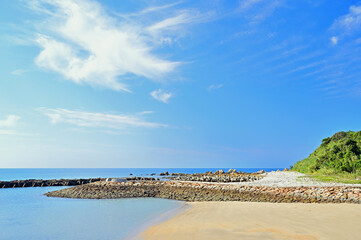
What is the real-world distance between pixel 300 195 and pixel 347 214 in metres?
5.15

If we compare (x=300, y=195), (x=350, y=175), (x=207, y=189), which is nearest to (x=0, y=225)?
(x=207, y=189)

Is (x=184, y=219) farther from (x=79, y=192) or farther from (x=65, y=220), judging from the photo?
(x=79, y=192)

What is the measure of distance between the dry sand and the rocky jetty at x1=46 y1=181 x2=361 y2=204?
186 centimetres

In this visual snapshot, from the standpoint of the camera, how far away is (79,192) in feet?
73.2

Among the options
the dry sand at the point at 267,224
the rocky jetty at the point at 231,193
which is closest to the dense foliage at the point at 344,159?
the rocky jetty at the point at 231,193

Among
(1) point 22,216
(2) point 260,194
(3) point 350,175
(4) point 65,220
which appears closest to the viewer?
(4) point 65,220

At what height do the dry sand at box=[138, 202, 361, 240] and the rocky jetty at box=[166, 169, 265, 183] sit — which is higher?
the rocky jetty at box=[166, 169, 265, 183]

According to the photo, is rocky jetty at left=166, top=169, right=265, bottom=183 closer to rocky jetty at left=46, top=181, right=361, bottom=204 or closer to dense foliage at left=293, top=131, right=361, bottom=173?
dense foliage at left=293, top=131, right=361, bottom=173

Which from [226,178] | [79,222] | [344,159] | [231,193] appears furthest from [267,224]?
[226,178]

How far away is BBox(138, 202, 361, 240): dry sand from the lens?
8094 mm

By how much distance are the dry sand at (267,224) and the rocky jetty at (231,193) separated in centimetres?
186

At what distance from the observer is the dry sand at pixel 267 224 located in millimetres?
8094

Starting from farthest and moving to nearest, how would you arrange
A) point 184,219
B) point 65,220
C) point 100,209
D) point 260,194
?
1. point 260,194
2. point 100,209
3. point 65,220
4. point 184,219

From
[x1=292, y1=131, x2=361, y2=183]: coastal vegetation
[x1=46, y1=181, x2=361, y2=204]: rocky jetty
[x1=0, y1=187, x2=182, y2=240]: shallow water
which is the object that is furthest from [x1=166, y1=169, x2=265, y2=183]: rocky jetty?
[x1=0, y1=187, x2=182, y2=240]: shallow water
